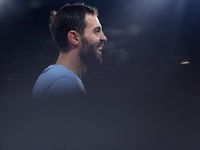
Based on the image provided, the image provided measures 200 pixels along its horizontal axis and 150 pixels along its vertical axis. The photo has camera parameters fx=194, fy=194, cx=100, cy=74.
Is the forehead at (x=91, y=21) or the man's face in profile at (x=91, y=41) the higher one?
the forehead at (x=91, y=21)

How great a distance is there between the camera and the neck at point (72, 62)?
755 mm

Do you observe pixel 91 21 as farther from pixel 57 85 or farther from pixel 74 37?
pixel 57 85

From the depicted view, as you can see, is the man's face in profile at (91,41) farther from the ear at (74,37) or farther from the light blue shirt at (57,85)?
the light blue shirt at (57,85)

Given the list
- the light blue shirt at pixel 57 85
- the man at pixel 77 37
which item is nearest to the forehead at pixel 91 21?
the man at pixel 77 37

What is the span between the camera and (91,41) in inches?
30.7

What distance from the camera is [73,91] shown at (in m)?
0.59

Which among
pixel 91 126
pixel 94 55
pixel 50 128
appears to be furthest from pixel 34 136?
pixel 94 55

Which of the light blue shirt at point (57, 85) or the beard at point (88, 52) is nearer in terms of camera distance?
the light blue shirt at point (57, 85)

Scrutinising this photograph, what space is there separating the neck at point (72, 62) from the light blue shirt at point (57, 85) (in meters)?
0.10

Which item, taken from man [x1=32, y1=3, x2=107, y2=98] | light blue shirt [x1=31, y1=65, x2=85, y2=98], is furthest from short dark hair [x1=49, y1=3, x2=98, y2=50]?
light blue shirt [x1=31, y1=65, x2=85, y2=98]

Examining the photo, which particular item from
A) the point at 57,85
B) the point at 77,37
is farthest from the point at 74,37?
the point at 57,85

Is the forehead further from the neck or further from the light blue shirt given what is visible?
the light blue shirt

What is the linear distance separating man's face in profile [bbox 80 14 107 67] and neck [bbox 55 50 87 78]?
0.9 inches

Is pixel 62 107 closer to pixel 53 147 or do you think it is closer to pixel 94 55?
pixel 53 147
